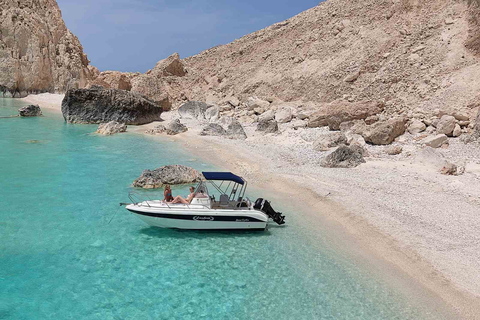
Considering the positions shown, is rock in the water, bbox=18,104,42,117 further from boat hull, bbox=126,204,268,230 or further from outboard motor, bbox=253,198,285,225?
outboard motor, bbox=253,198,285,225

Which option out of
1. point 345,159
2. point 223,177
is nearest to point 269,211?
point 223,177

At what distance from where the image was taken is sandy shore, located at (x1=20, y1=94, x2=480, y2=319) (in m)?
9.23

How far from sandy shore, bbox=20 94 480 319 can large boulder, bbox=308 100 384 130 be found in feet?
11.9

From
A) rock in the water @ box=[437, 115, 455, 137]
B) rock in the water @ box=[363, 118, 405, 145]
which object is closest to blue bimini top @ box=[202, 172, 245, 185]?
rock in the water @ box=[363, 118, 405, 145]

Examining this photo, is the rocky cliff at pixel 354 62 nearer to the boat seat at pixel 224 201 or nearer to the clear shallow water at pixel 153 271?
the boat seat at pixel 224 201

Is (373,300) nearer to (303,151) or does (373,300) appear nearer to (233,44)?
(303,151)

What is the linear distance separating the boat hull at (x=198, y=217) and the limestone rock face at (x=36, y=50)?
51.8 metres

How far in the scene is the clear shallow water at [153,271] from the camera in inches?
305

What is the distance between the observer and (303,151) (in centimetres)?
2145

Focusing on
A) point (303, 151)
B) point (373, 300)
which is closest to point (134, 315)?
point (373, 300)

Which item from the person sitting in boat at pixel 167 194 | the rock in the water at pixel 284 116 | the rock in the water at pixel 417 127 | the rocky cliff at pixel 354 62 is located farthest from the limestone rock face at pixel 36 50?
the person sitting in boat at pixel 167 194

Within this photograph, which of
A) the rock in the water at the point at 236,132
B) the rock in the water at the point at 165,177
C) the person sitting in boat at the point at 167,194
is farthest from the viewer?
the rock in the water at the point at 236,132

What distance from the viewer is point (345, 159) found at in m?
17.9

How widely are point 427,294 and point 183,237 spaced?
21.3ft
